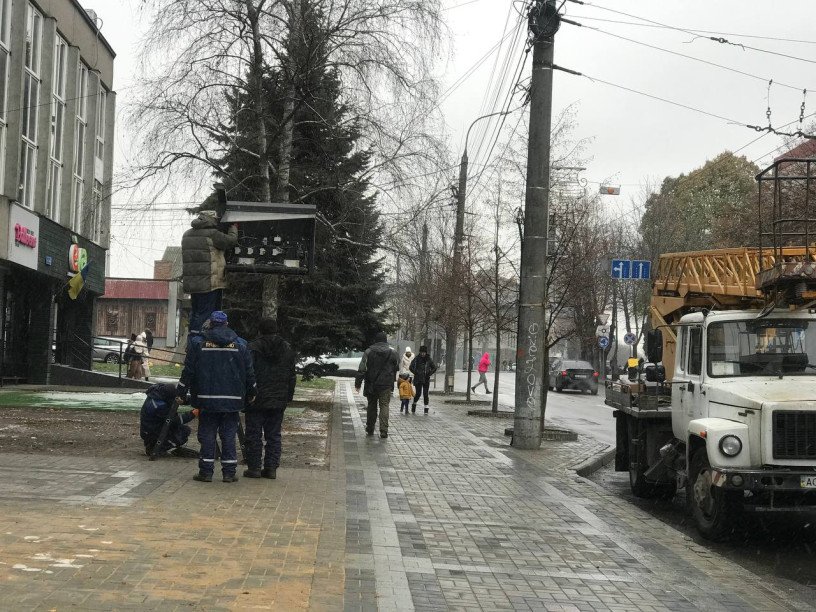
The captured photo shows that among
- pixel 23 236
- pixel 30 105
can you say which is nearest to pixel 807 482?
pixel 23 236

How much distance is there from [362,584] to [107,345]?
5134 centimetres

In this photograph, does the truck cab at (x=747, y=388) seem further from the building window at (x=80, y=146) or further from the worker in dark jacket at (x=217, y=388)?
the building window at (x=80, y=146)

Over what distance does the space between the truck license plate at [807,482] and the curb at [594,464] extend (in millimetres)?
5459

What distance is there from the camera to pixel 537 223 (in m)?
17.0

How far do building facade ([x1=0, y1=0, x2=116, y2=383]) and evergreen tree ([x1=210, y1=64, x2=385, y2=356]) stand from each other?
133 inches

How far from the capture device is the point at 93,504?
28.6 feet

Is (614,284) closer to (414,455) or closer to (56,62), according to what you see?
(56,62)

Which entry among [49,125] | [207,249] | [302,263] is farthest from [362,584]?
[49,125]

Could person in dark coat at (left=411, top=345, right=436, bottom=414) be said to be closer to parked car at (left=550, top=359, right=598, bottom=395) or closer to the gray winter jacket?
the gray winter jacket

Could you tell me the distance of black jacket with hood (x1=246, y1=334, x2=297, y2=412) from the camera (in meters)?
11.1

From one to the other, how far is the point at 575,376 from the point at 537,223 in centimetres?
2829

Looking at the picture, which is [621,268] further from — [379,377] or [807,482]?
[807,482]

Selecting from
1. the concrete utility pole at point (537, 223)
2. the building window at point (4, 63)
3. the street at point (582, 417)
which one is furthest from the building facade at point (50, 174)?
the street at point (582, 417)

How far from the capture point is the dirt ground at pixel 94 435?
12.8m
